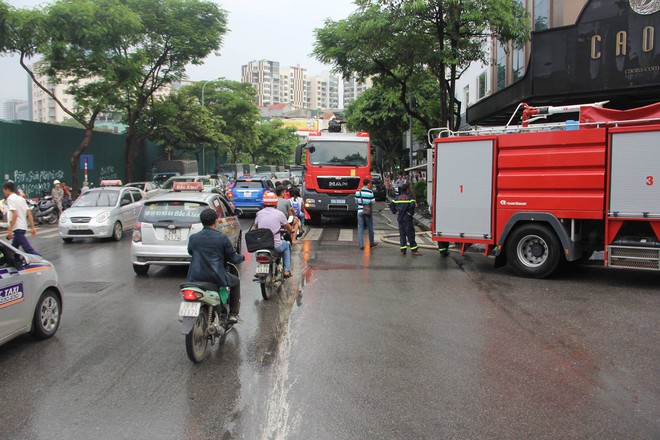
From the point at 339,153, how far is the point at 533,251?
1025 centimetres

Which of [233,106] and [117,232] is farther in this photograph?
[233,106]

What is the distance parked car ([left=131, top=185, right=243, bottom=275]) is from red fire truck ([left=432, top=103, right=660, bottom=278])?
16.1 ft

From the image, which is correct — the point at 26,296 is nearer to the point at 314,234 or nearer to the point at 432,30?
the point at 314,234

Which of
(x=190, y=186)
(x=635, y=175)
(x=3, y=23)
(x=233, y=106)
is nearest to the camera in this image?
(x=635, y=175)

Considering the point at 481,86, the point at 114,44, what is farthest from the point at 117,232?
the point at 481,86

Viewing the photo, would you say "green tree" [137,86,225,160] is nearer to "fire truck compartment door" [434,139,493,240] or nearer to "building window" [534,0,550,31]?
"building window" [534,0,550,31]

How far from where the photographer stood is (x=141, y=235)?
1037cm

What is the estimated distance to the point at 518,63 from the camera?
23.7 metres

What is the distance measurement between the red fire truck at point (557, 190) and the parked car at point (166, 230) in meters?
4.91

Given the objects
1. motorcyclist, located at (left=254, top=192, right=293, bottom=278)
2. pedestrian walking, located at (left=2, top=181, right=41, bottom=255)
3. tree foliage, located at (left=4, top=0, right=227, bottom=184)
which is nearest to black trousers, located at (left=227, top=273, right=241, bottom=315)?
motorcyclist, located at (left=254, top=192, right=293, bottom=278)

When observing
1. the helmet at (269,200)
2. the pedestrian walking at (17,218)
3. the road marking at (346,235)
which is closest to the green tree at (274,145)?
the road marking at (346,235)

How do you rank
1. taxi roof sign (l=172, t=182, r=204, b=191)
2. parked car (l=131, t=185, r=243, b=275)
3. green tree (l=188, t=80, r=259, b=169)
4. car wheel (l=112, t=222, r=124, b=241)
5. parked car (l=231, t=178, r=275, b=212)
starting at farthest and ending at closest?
1. green tree (l=188, t=80, r=259, b=169)
2. parked car (l=231, t=178, r=275, b=212)
3. car wheel (l=112, t=222, r=124, b=241)
4. taxi roof sign (l=172, t=182, r=204, b=191)
5. parked car (l=131, t=185, r=243, b=275)

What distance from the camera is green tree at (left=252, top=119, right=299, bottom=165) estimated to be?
85863 millimetres

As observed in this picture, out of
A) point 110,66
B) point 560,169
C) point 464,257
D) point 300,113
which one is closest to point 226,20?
point 110,66
